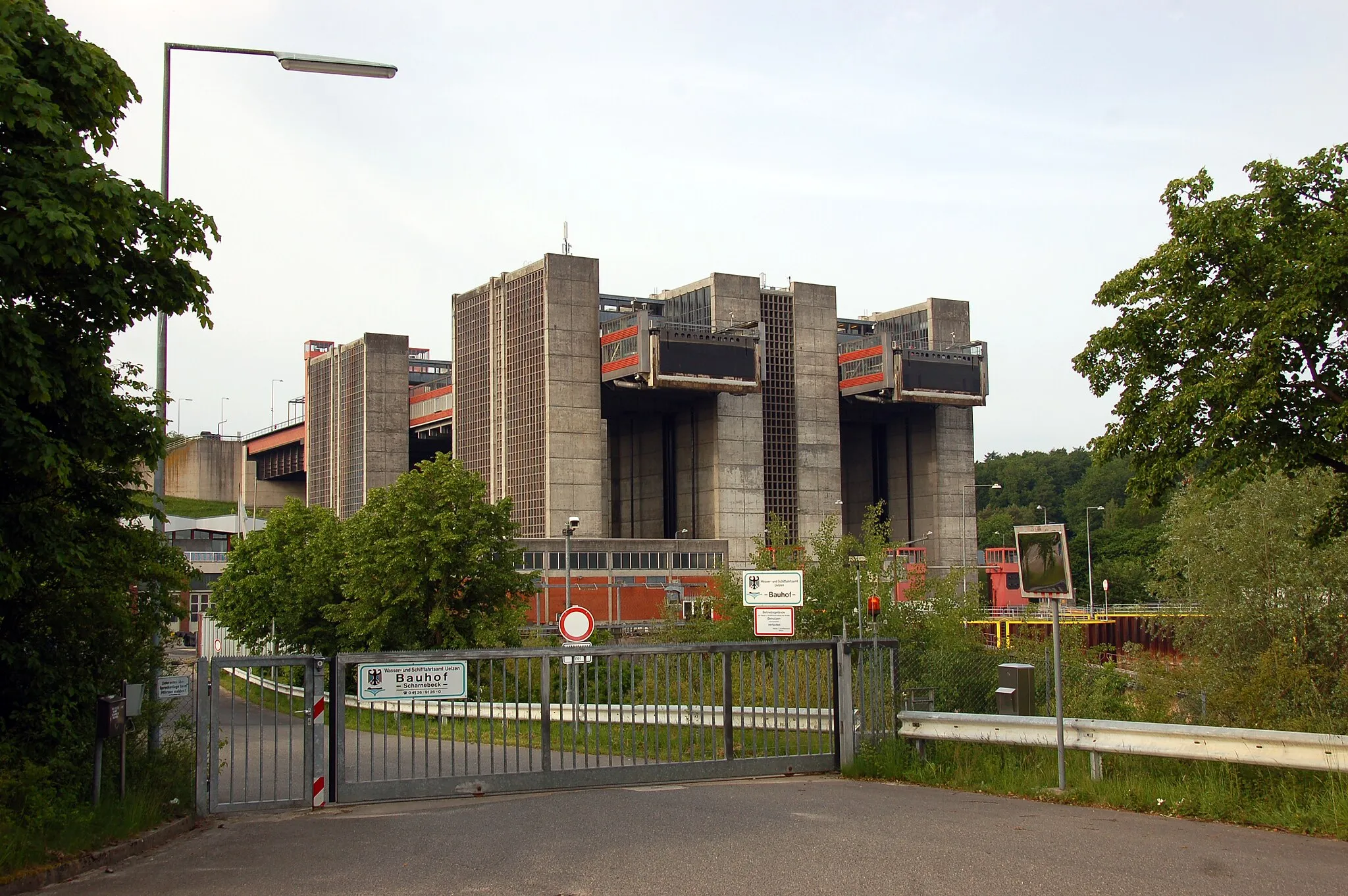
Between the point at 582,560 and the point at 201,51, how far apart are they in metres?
66.1

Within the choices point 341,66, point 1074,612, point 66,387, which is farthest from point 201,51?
point 1074,612

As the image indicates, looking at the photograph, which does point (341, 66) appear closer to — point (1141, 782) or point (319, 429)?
point (1141, 782)

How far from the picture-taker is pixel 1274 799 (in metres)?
11.6

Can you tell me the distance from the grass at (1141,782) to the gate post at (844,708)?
224 mm

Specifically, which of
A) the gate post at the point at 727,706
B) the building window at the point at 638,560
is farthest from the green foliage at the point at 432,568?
the building window at the point at 638,560

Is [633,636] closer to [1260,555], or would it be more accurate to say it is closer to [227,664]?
[1260,555]

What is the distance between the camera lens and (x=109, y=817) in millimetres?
12000

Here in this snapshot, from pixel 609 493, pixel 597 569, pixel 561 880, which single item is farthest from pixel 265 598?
pixel 609 493

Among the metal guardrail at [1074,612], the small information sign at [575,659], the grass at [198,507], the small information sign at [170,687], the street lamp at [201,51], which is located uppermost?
the grass at [198,507]

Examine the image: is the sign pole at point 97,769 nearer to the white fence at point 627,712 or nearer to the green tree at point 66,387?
the green tree at point 66,387

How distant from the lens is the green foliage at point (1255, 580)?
1219 inches

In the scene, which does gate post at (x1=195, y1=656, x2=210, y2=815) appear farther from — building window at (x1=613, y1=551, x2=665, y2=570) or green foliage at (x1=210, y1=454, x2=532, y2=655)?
building window at (x1=613, y1=551, x2=665, y2=570)

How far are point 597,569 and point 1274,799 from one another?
71.5 m

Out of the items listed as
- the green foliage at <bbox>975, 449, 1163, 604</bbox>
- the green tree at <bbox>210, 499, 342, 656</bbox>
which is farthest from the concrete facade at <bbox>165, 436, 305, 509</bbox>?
the green tree at <bbox>210, 499, 342, 656</bbox>
